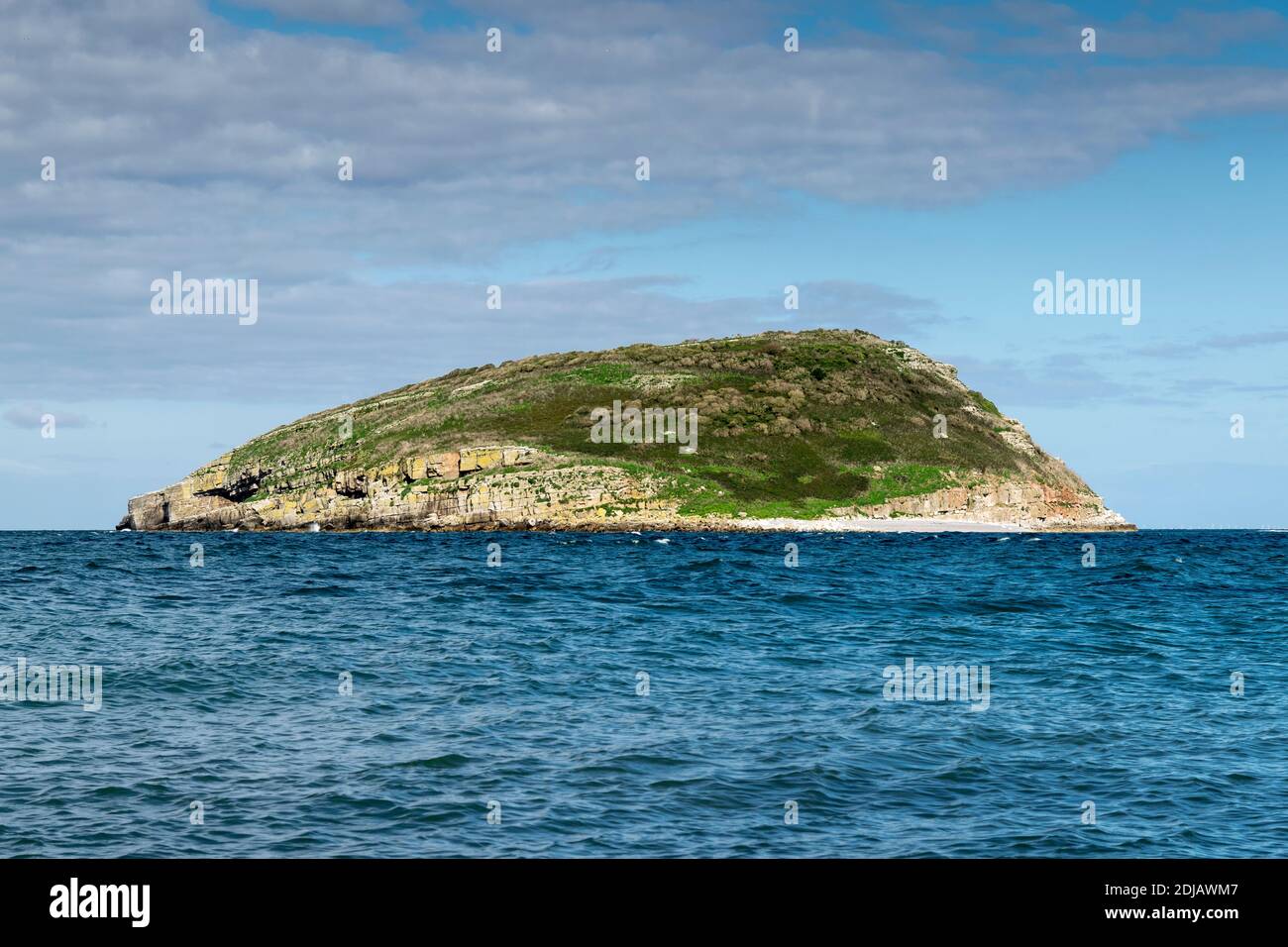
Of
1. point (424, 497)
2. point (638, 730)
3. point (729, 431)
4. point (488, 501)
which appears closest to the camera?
point (638, 730)

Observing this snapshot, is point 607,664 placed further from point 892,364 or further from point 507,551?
point 892,364

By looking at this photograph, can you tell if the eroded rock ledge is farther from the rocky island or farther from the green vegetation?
the green vegetation

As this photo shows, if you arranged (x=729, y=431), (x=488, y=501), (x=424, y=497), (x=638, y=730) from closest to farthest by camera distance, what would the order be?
(x=638, y=730) < (x=488, y=501) < (x=424, y=497) < (x=729, y=431)

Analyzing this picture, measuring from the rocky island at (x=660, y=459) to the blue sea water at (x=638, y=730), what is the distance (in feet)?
313

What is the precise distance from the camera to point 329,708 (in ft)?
68.9

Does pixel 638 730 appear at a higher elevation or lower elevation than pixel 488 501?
lower

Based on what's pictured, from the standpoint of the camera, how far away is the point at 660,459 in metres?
151

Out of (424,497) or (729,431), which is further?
(729,431)

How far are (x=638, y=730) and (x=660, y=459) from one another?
132 meters

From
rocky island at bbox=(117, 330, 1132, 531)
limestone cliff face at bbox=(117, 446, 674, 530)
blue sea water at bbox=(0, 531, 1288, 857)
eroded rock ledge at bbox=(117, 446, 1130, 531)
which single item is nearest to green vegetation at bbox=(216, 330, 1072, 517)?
rocky island at bbox=(117, 330, 1132, 531)

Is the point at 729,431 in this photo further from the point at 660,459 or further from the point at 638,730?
the point at 638,730

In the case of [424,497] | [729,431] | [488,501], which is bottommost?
[488,501]

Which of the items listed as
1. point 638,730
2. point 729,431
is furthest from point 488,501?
point 638,730

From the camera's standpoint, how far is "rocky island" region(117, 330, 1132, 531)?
138 meters
